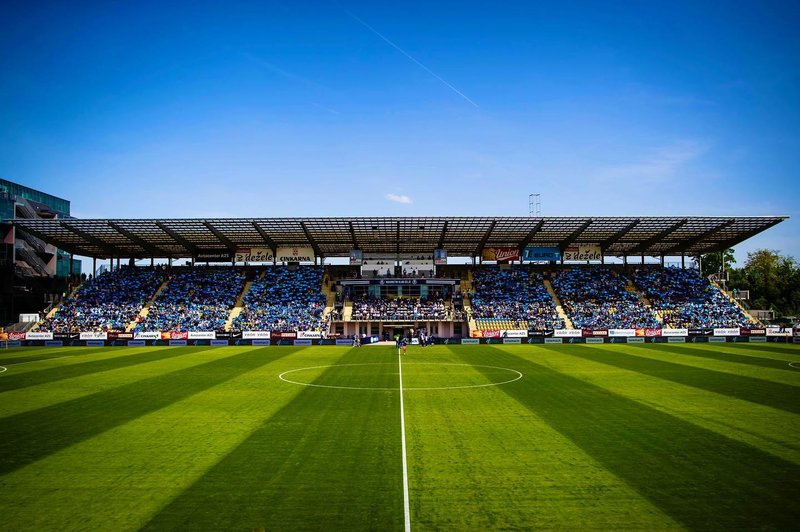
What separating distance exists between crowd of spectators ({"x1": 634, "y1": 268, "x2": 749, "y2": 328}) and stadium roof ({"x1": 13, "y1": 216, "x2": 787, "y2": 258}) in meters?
3.47

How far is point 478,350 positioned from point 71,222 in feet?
148

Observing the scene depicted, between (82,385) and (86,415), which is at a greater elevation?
(82,385)

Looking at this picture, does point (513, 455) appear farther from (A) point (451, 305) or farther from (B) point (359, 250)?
(B) point (359, 250)

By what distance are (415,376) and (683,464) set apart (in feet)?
52.0

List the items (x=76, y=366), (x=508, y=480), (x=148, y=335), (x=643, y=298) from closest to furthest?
(x=508, y=480) < (x=76, y=366) < (x=148, y=335) < (x=643, y=298)

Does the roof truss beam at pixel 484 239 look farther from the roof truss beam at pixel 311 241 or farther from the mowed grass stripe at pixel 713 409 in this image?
the mowed grass stripe at pixel 713 409

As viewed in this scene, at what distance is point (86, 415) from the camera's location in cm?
1756

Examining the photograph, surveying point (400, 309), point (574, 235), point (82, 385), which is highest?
point (574, 235)

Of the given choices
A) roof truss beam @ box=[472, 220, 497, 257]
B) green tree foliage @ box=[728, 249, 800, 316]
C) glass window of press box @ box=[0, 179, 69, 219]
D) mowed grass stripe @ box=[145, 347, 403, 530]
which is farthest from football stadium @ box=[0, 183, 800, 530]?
green tree foliage @ box=[728, 249, 800, 316]

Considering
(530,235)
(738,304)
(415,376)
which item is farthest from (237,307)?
(738,304)

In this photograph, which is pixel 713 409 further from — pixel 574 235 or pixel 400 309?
pixel 574 235

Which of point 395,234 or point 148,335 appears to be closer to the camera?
point 148,335

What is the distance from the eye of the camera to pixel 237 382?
24.8 m

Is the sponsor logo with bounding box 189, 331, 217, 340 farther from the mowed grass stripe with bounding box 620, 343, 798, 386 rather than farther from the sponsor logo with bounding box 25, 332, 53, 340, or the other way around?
the mowed grass stripe with bounding box 620, 343, 798, 386
